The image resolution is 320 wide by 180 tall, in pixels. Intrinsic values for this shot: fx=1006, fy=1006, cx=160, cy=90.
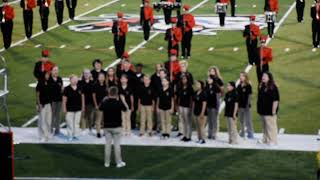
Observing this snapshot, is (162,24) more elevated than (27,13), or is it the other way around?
(27,13)

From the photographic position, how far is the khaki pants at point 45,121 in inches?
760

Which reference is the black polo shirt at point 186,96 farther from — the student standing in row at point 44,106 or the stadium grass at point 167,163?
the student standing in row at point 44,106

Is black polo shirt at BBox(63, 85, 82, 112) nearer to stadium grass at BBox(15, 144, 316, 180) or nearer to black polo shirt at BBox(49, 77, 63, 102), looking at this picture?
black polo shirt at BBox(49, 77, 63, 102)

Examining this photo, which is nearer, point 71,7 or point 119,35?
point 119,35

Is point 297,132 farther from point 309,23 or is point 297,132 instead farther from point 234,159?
point 309,23

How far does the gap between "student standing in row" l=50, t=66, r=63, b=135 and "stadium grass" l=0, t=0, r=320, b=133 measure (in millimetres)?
1416

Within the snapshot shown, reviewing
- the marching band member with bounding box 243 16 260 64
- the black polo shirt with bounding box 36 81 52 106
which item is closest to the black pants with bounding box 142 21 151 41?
the marching band member with bounding box 243 16 260 64

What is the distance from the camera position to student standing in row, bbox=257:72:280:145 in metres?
18.8

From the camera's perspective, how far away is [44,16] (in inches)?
1275

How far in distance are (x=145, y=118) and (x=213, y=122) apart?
54.1 inches

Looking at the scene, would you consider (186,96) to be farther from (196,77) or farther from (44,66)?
(196,77)

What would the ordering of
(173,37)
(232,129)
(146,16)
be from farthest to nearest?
(146,16) → (173,37) → (232,129)

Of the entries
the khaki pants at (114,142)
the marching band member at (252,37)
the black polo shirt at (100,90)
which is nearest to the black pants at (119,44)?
the marching band member at (252,37)

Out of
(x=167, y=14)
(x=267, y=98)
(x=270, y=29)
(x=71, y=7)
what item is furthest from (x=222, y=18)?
(x=267, y=98)
